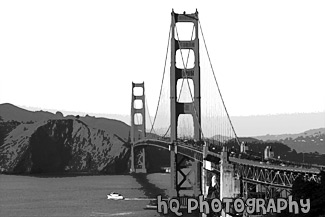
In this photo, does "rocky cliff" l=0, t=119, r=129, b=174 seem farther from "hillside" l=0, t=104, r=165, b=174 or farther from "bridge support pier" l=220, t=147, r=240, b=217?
"bridge support pier" l=220, t=147, r=240, b=217

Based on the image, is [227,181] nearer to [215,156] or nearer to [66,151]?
[215,156]

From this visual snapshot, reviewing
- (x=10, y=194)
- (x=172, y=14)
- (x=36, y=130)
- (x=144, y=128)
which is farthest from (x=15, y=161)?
(x=172, y=14)

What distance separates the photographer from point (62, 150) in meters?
120

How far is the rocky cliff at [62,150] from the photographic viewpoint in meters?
114

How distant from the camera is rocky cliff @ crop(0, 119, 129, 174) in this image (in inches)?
4486

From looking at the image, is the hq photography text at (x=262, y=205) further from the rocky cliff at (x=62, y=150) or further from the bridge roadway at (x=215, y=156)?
the rocky cliff at (x=62, y=150)

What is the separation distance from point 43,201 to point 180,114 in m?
13.1

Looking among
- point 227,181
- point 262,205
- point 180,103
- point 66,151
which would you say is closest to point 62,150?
point 66,151

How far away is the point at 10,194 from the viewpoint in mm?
65625

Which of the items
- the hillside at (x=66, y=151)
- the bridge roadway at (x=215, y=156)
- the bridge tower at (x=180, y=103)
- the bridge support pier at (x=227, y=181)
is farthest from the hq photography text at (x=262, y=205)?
the hillside at (x=66, y=151)

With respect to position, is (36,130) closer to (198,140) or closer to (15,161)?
(15,161)

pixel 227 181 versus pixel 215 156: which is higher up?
pixel 215 156

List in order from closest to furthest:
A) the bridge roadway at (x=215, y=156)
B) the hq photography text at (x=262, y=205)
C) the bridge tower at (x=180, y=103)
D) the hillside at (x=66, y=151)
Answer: the hq photography text at (x=262, y=205), the bridge roadway at (x=215, y=156), the bridge tower at (x=180, y=103), the hillside at (x=66, y=151)

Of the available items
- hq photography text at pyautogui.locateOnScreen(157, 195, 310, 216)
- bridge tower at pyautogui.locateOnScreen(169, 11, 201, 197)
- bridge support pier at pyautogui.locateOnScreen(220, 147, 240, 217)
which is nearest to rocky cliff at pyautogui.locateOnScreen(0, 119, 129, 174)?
bridge tower at pyautogui.locateOnScreen(169, 11, 201, 197)
